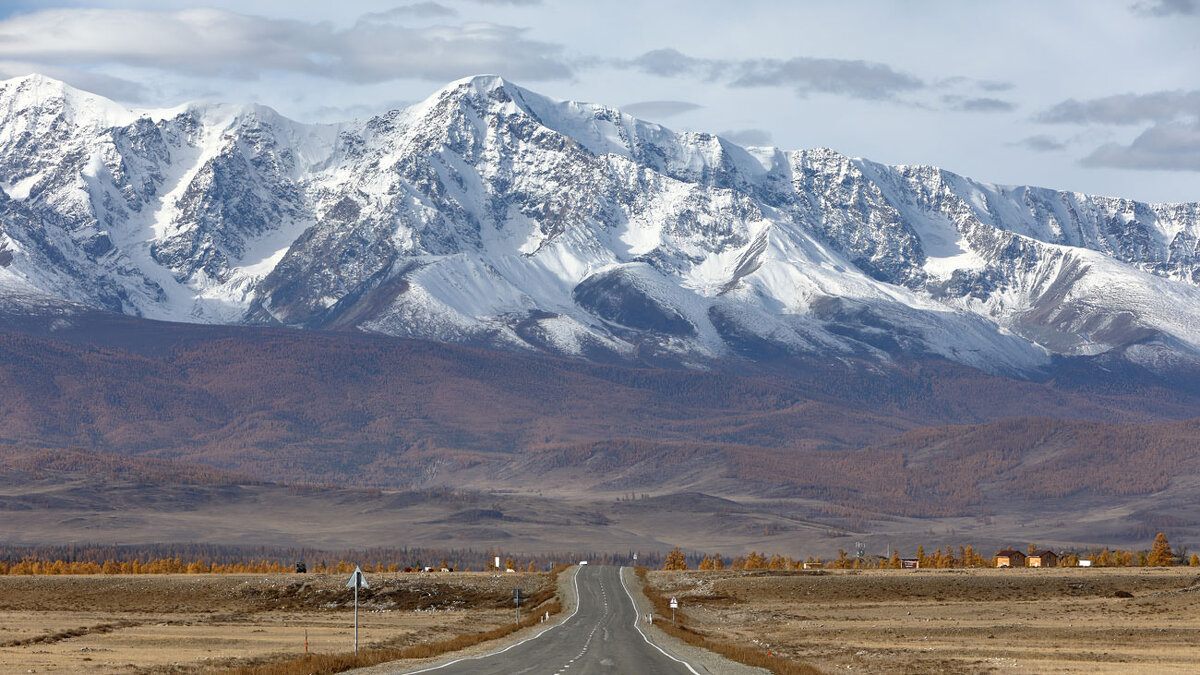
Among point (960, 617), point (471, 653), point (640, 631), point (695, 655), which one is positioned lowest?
point (695, 655)

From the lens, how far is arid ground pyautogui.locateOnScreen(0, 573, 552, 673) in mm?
102844

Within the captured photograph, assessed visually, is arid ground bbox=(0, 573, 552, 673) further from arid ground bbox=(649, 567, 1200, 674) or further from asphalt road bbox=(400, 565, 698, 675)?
arid ground bbox=(649, 567, 1200, 674)

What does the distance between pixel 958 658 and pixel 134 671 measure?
141ft

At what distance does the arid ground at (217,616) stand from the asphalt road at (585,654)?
8.78 m

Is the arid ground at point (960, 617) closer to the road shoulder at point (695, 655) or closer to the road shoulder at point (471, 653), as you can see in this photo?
the road shoulder at point (695, 655)

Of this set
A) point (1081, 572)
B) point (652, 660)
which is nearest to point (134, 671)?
point (652, 660)

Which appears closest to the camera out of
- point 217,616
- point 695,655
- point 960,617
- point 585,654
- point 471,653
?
point 585,654

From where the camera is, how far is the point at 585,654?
99938mm

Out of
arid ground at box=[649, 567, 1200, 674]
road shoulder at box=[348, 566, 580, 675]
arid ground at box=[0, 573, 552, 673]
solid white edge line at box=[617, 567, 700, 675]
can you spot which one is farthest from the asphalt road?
arid ground at box=[0, 573, 552, 673]

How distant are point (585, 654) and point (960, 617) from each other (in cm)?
5105

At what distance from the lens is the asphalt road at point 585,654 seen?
88.2 m

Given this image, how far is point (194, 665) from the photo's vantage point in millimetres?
95875

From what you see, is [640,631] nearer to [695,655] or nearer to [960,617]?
[695,655]

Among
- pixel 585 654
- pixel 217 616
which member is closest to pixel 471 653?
pixel 585 654
